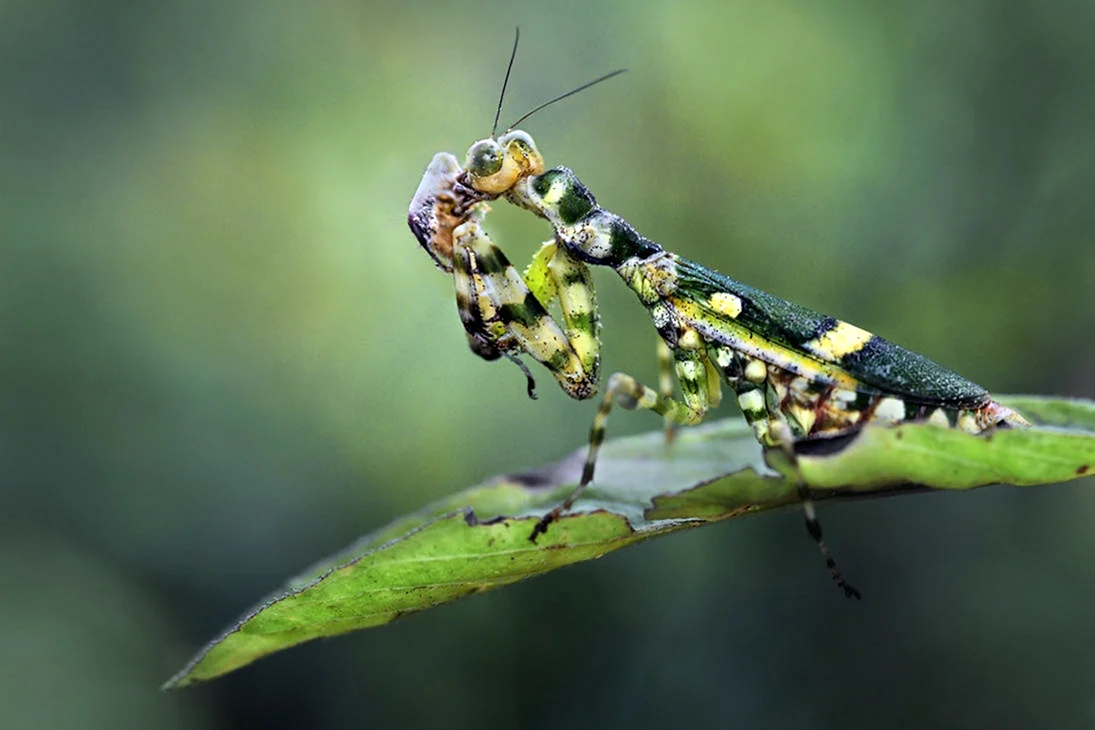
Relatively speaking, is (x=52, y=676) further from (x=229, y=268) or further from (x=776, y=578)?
(x=776, y=578)

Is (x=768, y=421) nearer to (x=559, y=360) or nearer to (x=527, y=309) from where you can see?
(x=559, y=360)

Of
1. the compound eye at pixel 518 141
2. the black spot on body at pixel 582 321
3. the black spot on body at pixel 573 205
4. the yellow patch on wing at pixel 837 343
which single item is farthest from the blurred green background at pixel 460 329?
the compound eye at pixel 518 141

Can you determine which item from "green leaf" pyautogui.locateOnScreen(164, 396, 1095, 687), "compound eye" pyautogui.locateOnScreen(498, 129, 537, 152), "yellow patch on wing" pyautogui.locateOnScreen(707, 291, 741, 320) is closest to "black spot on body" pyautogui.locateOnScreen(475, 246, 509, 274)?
"compound eye" pyautogui.locateOnScreen(498, 129, 537, 152)

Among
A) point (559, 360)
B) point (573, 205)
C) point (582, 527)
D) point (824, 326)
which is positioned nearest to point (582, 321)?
point (559, 360)

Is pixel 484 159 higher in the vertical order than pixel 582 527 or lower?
higher

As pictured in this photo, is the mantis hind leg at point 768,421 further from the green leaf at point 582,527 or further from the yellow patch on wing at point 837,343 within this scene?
the green leaf at point 582,527

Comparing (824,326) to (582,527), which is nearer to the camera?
(582,527)

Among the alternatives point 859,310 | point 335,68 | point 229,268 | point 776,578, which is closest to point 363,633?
point 776,578
